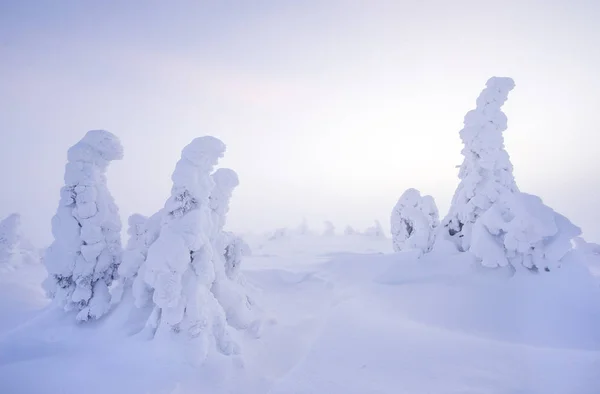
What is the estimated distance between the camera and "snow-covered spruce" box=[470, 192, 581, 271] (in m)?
11.5

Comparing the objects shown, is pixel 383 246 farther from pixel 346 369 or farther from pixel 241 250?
pixel 346 369

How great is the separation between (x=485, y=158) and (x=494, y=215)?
3.06 m

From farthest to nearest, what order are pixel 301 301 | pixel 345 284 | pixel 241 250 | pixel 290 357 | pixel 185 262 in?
pixel 345 284 → pixel 301 301 → pixel 241 250 → pixel 290 357 → pixel 185 262

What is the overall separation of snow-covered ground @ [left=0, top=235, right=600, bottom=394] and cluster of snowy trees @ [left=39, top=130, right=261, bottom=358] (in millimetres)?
603

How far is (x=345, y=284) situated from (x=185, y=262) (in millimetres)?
9166

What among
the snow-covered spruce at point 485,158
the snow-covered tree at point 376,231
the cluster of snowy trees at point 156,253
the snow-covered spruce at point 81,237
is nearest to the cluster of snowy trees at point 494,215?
the snow-covered spruce at point 485,158

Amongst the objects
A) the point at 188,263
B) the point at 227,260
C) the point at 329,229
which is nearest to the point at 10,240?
the point at 227,260

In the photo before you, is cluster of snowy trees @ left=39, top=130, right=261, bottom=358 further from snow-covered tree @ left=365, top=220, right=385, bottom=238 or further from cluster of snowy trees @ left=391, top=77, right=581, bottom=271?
snow-covered tree @ left=365, top=220, right=385, bottom=238

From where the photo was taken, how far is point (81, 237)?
10234mm

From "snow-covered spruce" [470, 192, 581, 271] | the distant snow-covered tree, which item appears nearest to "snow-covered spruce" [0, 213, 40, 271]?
the distant snow-covered tree

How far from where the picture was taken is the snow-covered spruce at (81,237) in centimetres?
1016

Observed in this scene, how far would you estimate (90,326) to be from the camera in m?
9.82

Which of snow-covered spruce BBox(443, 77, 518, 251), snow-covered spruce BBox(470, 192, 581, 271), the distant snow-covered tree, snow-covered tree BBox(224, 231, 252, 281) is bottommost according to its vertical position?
the distant snow-covered tree

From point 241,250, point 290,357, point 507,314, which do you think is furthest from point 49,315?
point 507,314
